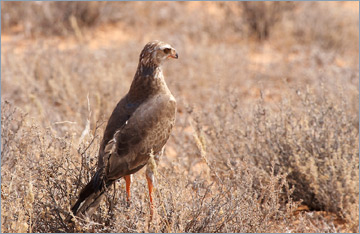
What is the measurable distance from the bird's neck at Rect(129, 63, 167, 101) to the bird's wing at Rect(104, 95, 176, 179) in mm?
69

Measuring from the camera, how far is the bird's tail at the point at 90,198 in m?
3.24

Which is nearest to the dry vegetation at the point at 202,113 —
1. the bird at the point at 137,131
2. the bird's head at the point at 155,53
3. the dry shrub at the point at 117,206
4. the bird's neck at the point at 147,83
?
the dry shrub at the point at 117,206

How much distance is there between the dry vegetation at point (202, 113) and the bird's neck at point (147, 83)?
399 millimetres

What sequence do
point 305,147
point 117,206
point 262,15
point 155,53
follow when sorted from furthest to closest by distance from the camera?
point 262,15, point 305,147, point 155,53, point 117,206

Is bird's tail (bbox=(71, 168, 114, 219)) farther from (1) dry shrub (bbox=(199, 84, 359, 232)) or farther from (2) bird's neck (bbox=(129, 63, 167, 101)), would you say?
(1) dry shrub (bbox=(199, 84, 359, 232))

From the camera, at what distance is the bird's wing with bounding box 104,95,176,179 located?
344 centimetres

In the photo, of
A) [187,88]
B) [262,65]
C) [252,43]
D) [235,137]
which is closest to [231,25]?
[252,43]

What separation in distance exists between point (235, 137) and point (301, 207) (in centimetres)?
87

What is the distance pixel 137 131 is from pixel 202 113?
7.40 feet

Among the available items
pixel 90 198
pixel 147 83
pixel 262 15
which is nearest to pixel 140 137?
pixel 147 83

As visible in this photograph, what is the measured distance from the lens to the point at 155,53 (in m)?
3.69

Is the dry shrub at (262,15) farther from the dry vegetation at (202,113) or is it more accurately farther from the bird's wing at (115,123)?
the bird's wing at (115,123)

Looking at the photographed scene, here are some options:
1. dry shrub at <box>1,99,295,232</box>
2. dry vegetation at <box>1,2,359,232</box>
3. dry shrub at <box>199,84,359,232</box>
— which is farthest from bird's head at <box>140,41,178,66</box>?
dry shrub at <box>199,84,359,232</box>

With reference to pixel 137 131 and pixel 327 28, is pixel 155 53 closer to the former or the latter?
pixel 137 131
